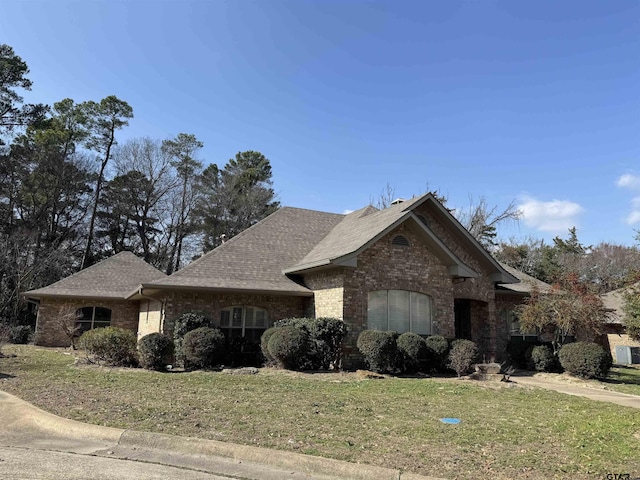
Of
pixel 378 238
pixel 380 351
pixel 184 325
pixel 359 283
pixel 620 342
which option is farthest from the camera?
pixel 620 342

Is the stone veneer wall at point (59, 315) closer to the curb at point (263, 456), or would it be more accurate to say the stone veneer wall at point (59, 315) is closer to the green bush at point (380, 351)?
the green bush at point (380, 351)

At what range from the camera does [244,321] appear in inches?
662

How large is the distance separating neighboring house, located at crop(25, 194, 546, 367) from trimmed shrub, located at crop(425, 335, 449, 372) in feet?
4.09

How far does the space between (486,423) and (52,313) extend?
2310cm

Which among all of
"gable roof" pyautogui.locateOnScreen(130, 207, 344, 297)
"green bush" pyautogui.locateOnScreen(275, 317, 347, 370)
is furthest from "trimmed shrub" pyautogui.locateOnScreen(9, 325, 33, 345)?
"green bush" pyautogui.locateOnScreen(275, 317, 347, 370)

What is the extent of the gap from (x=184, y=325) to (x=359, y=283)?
590 centimetres

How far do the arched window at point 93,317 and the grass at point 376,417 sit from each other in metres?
11.5

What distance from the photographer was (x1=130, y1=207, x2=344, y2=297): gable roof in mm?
15945

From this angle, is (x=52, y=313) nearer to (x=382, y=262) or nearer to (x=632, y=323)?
(x=382, y=262)

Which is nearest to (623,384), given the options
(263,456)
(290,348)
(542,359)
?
(542,359)

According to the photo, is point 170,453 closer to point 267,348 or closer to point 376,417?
point 376,417

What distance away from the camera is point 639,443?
21.5 feet

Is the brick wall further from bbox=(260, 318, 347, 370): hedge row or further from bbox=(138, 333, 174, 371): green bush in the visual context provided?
bbox=(138, 333, 174, 371): green bush

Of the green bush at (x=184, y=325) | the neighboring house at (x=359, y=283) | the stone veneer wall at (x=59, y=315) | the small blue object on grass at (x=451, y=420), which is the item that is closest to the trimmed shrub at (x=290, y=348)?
the neighboring house at (x=359, y=283)
